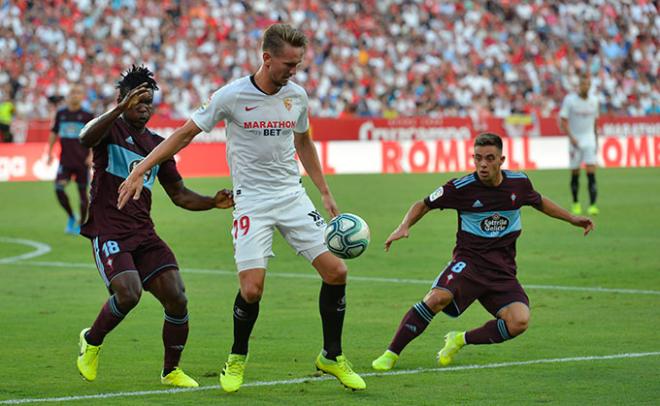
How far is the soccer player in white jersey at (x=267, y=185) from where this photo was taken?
24.8ft

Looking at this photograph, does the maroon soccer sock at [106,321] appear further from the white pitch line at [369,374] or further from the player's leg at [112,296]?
the white pitch line at [369,374]

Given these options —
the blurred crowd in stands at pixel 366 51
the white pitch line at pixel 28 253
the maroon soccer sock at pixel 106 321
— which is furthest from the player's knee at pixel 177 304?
the blurred crowd in stands at pixel 366 51

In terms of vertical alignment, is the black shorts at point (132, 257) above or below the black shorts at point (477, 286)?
above

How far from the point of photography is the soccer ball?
7902 mm

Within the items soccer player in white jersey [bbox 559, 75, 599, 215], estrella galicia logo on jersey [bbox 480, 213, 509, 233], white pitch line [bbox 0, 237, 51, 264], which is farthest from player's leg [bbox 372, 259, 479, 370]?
soccer player in white jersey [bbox 559, 75, 599, 215]

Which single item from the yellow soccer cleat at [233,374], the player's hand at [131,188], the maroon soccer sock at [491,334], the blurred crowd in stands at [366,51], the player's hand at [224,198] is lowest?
the yellow soccer cleat at [233,374]

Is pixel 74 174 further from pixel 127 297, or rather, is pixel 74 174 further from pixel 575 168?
pixel 127 297

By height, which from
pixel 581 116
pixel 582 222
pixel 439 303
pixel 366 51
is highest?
pixel 366 51

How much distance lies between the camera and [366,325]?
10.7 metres

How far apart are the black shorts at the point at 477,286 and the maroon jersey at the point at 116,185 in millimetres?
2065

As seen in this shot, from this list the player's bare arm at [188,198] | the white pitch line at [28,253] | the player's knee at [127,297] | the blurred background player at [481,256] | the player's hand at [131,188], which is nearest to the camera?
the player's hand at [131,188]

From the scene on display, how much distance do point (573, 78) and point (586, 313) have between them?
34.6 m

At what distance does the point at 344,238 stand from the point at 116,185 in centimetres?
151

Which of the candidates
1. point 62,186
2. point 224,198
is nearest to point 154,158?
point 224,198
